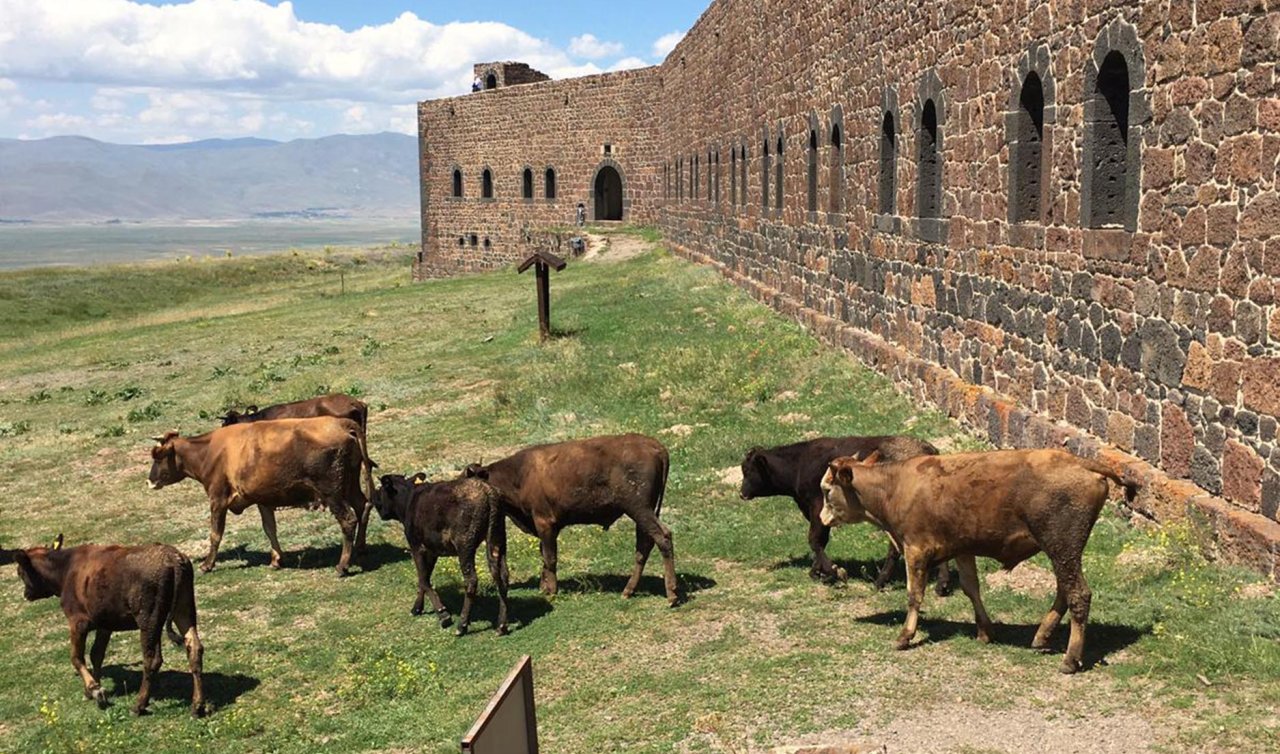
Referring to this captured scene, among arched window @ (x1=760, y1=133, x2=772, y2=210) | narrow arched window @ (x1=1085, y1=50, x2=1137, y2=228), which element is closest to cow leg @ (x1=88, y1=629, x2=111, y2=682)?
narrow arched window @ (x1=1085, y1=50, x2=1137, y2=228)

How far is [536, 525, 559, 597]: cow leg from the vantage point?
1021 cm

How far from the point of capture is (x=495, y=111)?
55656mm

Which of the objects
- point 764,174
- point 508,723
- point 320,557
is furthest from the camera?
point 764,174

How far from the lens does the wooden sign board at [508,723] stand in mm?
4008

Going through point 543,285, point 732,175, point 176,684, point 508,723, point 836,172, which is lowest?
point 176,684

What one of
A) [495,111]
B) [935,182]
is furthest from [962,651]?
[495,111]

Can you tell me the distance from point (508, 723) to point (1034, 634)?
5028 millimetres

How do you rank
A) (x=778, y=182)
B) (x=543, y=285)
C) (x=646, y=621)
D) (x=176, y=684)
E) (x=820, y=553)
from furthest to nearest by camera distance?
1. (x=778, y=182)
2. (x=543, y=285)
3. (x=820, y=553)
4. (x=646, y=621)
5. (x=176, y=684)

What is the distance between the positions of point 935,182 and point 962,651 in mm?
9071

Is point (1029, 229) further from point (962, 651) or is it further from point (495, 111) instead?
point (495, 111)

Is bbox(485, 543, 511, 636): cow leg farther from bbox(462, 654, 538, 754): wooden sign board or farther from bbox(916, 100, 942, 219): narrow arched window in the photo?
bbox(916, 100, 942, 219): narrow arched window

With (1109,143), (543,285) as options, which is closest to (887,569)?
(1109,143)

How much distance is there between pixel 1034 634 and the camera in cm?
830

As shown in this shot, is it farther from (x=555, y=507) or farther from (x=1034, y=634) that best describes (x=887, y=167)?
(x=1034, y=634)
